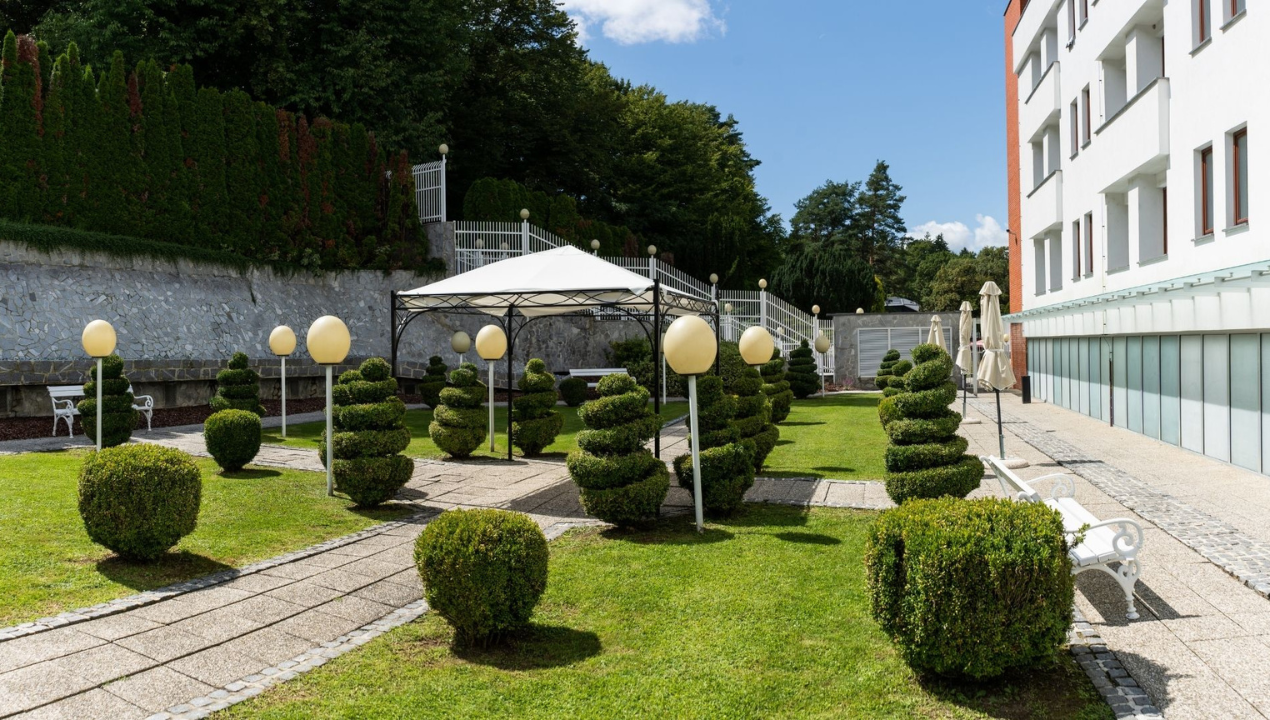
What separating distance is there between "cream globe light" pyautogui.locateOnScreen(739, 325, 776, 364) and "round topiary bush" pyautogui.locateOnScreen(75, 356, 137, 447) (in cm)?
1052

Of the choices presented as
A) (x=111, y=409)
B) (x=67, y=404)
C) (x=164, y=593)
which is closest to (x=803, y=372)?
(x=111, y=409)

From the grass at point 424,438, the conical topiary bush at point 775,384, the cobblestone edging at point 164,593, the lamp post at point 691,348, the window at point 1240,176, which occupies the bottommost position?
the cobblestone edging at point 164,593

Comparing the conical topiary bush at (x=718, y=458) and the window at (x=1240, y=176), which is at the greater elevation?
the window at (x=1240, y=176)

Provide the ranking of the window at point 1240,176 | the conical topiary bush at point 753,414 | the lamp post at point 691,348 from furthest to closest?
the window at point 1240,176 → the conical topiary bush at point 753,414 → the lamp post at point 691,348

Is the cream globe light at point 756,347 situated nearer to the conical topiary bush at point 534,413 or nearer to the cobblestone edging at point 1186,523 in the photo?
the conical topiary bush at point 534,413

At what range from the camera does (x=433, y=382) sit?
76.1ft

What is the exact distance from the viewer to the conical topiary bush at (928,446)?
8594mm

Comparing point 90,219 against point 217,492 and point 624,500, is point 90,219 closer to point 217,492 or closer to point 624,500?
point 217,492

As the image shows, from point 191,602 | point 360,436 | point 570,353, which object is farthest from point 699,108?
point 191,602

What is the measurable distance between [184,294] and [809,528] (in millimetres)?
19233

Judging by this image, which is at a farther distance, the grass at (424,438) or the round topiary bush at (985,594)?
the grass at (424,438)

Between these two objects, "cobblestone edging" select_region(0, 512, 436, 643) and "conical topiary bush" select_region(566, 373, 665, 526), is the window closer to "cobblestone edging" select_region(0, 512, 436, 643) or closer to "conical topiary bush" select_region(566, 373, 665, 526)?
"conical topiary bush" select_region(566, 373, 665, 526)

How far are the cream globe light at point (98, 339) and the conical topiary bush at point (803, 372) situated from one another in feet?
69.6

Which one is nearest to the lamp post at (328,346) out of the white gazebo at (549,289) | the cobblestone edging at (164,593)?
the white gazebo at (549,289)
